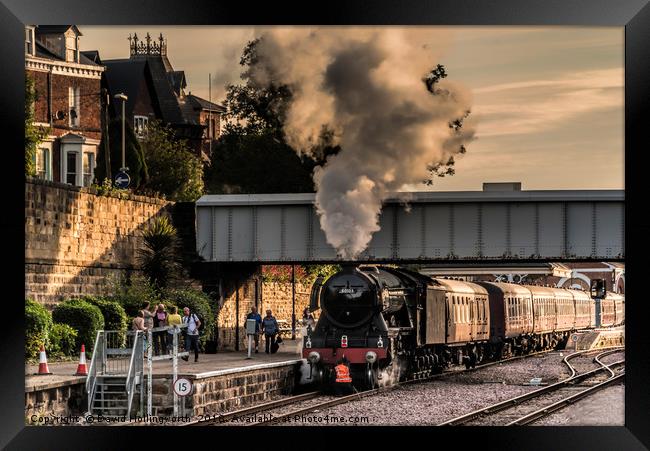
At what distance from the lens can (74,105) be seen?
42.7 metres

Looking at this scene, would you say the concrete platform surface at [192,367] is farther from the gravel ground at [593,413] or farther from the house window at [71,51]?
the house window at [71,51]

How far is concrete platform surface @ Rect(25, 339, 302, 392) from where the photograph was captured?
812 inches

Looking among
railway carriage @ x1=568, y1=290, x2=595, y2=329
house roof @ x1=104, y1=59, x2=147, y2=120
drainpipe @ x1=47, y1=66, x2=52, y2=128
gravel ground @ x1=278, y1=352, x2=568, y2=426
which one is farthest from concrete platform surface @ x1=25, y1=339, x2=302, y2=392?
railway carriage @ x1=568, y1=290, x2=595, y2=329

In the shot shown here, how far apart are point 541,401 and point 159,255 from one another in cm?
1302

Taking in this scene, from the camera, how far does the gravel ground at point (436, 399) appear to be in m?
22.3

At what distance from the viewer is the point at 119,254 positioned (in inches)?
1352

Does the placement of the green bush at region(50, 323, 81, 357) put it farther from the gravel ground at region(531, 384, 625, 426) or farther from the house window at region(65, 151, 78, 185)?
the house window at region(65, 151, 78, 185)

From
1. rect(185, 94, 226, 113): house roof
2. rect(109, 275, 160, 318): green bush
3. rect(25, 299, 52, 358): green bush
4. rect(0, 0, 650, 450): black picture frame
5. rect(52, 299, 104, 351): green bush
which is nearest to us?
rect(0, 0, 650, 450): black picture frame

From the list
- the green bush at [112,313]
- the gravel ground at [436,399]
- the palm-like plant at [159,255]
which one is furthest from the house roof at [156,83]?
the gravel ground at [436,399]

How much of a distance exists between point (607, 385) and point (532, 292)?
15993 millimetres

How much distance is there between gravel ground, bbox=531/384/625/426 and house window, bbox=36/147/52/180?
2145cm

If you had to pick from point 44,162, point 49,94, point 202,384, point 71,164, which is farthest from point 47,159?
point 202,384

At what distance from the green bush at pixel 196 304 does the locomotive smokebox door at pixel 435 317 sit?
710 cm

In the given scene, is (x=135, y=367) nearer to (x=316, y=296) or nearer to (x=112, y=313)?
(x=316, y=296)
